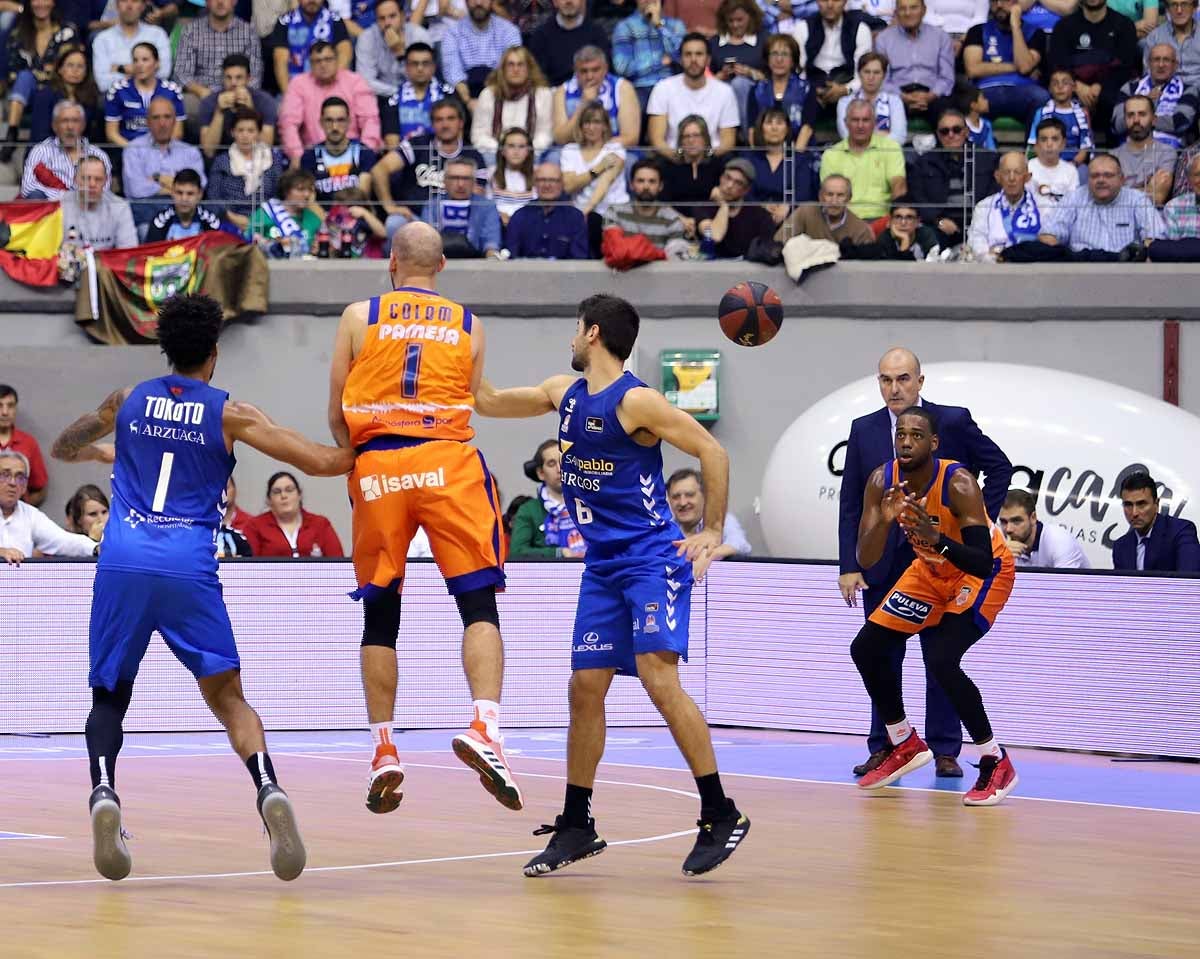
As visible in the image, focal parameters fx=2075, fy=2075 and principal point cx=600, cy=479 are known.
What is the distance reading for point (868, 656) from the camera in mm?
10461

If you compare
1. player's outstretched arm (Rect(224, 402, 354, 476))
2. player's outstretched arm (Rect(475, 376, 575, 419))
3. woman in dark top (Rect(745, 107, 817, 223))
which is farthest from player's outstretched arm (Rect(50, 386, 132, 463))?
woman in dark top (Rect(745, 107, 817, 223))

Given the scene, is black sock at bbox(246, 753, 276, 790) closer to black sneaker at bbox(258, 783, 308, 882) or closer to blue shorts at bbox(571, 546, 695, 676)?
black sneaker at bbox(258, 783, 308, 882)

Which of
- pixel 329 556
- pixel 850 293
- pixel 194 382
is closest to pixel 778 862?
pixel 194 382

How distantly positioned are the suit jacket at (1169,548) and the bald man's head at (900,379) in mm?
2743

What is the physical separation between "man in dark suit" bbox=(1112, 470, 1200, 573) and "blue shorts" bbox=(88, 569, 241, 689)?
697 centimetres

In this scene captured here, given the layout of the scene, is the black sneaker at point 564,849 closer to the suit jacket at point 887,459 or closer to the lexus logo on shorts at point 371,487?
the lexus logo on shorts at point 371,487

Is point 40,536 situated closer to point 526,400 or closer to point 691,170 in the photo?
point 526,400

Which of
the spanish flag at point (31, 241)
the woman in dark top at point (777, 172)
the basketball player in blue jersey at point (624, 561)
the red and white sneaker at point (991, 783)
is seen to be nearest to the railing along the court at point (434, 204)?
the woman in dark top at point (777, 172)

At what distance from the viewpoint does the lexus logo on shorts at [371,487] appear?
26.7 feet

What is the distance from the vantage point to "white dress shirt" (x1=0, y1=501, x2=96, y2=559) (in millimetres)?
13516

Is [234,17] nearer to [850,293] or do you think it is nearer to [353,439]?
[850,293]

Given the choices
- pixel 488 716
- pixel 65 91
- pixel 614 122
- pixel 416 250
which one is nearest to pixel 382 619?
pixel 488 716

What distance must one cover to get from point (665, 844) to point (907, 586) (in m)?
2.22

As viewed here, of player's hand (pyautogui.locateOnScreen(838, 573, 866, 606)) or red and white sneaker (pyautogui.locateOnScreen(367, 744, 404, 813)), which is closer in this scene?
red and white sneaker (pyautogui.locateOnScreen(367, 744, 404, 813))
